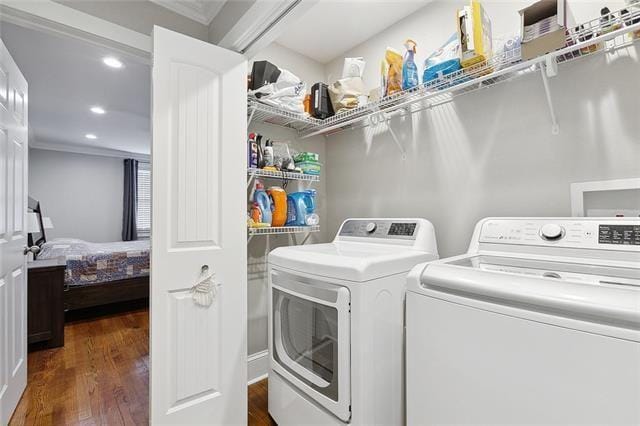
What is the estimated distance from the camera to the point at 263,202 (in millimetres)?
1954

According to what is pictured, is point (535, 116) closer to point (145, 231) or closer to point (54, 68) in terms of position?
Answer: point (54, 68)

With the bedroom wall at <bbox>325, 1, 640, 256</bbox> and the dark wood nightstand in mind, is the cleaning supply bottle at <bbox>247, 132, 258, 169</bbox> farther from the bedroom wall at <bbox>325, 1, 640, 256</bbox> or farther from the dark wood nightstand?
the dark wood nightstand

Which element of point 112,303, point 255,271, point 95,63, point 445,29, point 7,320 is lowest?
point 112,303

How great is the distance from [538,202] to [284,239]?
161 cm

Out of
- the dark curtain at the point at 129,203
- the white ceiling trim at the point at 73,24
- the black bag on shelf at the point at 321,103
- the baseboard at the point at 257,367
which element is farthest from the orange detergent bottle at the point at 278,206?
the dark curtain at the point at 129,203

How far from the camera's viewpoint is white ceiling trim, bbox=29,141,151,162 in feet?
18.3

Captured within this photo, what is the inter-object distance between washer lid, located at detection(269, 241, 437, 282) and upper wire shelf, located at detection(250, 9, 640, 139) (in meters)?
0.86

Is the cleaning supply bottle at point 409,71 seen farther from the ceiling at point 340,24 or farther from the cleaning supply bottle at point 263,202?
the cleaning supply bottle at point 263,202

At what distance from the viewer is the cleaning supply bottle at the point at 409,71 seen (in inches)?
64.2

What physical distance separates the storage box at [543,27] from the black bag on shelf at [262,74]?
1.32 m

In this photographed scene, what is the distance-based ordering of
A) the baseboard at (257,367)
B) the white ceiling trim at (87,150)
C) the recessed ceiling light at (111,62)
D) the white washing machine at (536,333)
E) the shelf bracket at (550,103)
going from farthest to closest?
the white ceiling trim at (87,150), the recessed ceiling light at (111,62), the baseboard at (257,367), the shelf bracket at (550,103), the white washing machine at (536,333)

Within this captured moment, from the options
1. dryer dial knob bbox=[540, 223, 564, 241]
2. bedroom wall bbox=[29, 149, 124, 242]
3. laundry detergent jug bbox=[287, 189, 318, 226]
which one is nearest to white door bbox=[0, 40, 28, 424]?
laundry detergent jug bbox=[287, 189, 318, 226]

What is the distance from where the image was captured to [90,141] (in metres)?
5.53

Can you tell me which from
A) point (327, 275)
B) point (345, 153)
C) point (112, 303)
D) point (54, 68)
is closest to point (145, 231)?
point (112, 303)
